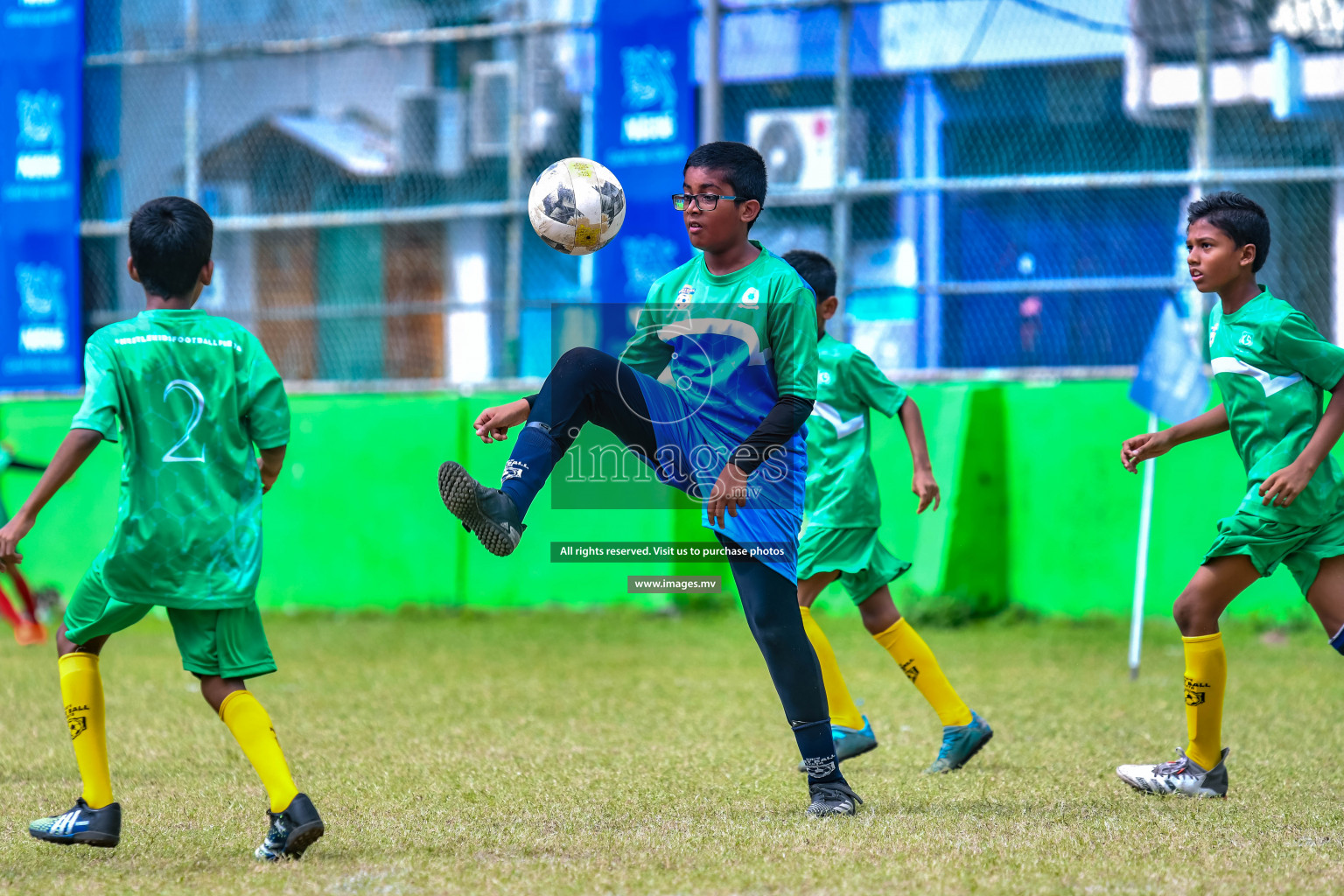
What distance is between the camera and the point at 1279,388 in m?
4.46

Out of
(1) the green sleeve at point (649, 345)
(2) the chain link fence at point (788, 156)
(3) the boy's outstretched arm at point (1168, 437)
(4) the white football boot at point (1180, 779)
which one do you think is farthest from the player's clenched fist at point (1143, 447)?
(2) the chain link fence at point (788, 156)

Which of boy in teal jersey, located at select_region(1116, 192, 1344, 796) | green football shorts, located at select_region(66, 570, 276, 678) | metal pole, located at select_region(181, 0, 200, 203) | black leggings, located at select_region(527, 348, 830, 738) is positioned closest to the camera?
green football shorts, located at select_region(66, 570, 276, 678)

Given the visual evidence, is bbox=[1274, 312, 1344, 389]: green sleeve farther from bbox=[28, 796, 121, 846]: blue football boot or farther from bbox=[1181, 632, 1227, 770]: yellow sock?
bbox=[28, 796, 121, 846]: blue football boot

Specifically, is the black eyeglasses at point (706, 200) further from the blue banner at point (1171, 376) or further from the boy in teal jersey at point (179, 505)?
the blue banner at point (1171, 376)

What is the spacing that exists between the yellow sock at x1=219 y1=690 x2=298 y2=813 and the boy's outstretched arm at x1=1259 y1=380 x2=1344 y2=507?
2.85 metres

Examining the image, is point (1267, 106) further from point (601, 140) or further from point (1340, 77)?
point (601, 140)

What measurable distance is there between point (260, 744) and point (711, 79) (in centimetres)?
764

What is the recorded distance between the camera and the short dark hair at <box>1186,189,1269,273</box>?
4.56m

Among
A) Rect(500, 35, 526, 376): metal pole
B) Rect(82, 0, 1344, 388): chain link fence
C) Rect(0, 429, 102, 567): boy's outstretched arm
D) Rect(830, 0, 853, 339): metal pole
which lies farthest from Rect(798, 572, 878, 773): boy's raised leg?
Rect(500, 35, 526, 376): metal pole

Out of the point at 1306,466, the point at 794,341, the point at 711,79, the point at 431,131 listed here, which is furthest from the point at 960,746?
the point at 431,131

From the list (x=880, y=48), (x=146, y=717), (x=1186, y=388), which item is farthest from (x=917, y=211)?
(x=146, y=717)

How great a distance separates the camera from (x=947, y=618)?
31.7 ft

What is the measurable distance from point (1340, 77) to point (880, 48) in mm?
2994

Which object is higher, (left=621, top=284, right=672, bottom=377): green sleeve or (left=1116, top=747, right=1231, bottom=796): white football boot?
(left=621, top=284, right=672, bottom=377): green sleeve
